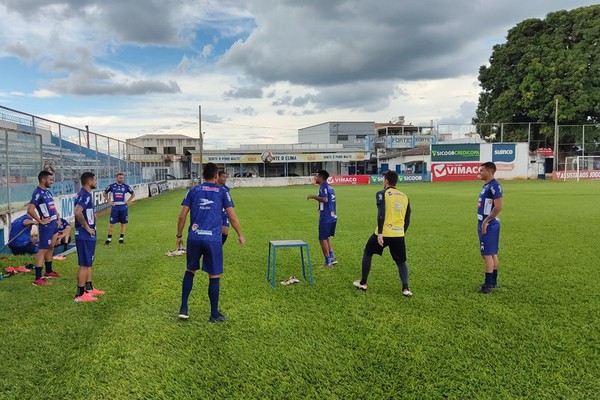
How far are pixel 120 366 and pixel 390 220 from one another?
3.83 metres

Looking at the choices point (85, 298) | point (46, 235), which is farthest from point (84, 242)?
point (46, 235)

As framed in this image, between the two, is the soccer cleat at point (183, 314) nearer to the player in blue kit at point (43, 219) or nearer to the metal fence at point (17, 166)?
the player in blue kit at point (43, 219)

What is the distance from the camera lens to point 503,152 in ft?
155

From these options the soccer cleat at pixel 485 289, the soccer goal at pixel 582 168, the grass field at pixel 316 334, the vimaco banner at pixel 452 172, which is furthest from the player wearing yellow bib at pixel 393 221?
the soccer goal at pixel 582 168

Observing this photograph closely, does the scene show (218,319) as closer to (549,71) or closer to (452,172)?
(452,172)

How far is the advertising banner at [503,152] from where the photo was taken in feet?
154

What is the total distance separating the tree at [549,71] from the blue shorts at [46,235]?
49.7 m

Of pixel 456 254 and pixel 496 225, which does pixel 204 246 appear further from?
pixel 456 254

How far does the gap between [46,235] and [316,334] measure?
17.7 ft

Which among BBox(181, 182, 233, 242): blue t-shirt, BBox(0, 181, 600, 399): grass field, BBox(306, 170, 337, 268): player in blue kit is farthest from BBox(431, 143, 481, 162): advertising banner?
BBox(181, 182, 233, 242): blue t-shirt

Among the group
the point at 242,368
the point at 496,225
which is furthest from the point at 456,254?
the point at 242,368

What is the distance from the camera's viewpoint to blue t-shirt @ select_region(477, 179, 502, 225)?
6.19m

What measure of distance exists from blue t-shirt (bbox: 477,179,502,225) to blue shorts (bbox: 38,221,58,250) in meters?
7.07

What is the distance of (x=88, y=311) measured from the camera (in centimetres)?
571
